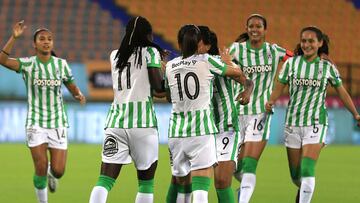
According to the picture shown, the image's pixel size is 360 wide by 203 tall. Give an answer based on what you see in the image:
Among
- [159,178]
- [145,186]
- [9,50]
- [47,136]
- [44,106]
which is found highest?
[9,50]

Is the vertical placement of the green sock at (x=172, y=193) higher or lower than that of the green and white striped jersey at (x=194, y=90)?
lower

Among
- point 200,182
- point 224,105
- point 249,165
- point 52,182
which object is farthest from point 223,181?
point 52,182

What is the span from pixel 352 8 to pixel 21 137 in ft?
38.6

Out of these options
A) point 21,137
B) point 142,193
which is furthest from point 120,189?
point 21,137

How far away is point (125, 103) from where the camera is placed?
767 cm

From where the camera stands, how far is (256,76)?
10172 millimetres

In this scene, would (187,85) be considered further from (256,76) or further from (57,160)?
(57,160)

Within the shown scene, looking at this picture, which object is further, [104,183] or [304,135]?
[304,135]

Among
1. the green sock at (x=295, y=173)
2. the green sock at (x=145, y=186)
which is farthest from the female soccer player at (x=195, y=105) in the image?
the green sock at (x=295, y=173)

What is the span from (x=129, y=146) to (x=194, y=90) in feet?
2.31

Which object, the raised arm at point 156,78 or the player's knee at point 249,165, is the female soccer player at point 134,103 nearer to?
the raised arm at point 156,78

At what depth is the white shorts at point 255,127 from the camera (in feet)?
32.9

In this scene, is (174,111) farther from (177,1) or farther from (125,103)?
(177,1)

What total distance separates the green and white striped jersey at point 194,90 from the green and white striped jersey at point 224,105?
69 centimetres
